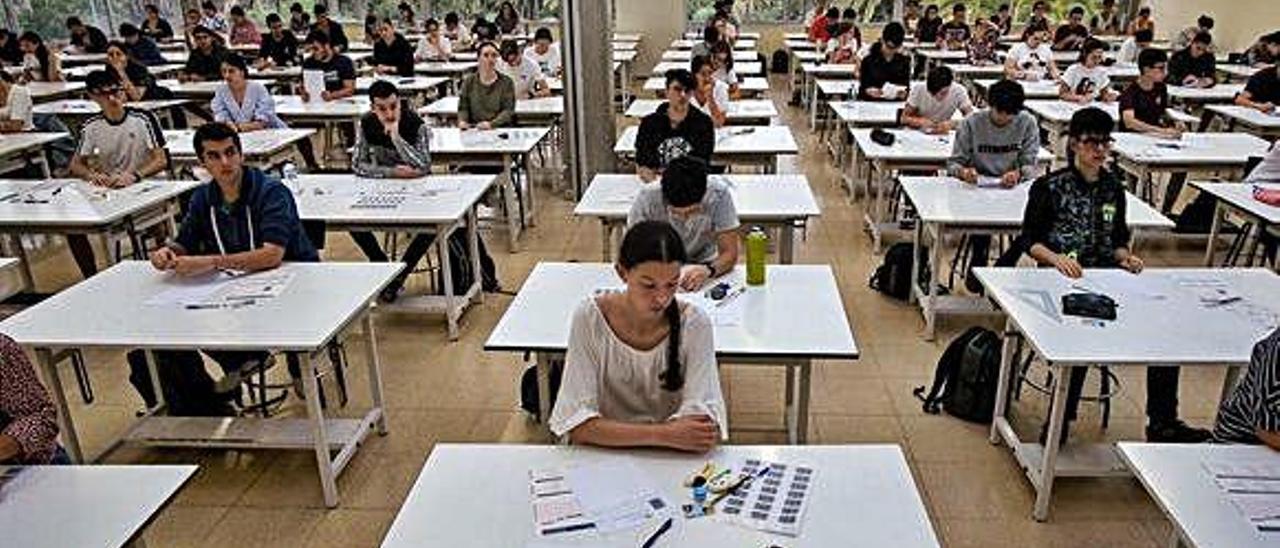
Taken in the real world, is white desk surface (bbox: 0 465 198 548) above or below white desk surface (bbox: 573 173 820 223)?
below

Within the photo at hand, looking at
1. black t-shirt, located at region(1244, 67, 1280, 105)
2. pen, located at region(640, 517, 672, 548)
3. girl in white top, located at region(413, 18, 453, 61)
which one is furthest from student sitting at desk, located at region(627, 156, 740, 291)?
girl in white top, located at region(413, 18, 453, 61)

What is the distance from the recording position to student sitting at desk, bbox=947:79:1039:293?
505 cm

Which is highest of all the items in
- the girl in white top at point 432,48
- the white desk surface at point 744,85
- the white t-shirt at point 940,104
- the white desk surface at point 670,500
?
the girl in white top at point 432,48

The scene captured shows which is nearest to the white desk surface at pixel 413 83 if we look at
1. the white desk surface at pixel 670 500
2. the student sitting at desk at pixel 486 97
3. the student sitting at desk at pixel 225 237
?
the student sitting at desk at pixel 486 97

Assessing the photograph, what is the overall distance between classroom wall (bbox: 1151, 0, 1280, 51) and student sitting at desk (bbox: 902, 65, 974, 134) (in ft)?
23.4

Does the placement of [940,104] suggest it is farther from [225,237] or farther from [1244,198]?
[225,237]

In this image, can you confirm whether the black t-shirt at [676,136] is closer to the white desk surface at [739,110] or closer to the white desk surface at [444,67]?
the white desk surface at [739,110]

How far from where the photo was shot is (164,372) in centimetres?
381

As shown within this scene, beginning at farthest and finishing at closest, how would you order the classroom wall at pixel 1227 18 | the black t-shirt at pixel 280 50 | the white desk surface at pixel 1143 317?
1. the black t-shirt at pixel 280 50
2. the classroom wall at pixel 1227 18
3. the white desk surface at pixel 1143 317

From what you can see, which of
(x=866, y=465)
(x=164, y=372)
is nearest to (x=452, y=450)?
(x=866, y=465)

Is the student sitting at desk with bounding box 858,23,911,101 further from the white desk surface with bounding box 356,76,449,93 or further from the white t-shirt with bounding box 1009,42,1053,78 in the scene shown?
the white desk surface with bounding box 356,76,449,93

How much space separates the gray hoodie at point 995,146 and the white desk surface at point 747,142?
1122 mm

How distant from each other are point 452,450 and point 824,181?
632 cm

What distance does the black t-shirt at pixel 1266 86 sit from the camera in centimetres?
755
